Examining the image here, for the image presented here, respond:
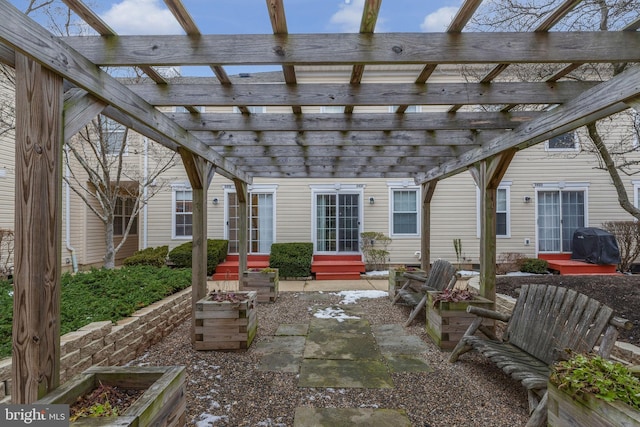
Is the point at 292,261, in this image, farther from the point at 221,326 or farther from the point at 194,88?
the point at 194,88

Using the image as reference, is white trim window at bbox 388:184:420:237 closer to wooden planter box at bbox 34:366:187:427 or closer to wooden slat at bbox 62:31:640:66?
wooden slat at bbox 62:31:640:66

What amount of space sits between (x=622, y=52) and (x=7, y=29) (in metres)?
3.35

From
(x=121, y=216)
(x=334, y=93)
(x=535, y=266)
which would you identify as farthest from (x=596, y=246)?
(x=121, y=216)

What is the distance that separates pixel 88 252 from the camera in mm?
9898

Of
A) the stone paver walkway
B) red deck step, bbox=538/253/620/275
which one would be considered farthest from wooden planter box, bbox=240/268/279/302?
red deck step, bbox=538/253/620/275

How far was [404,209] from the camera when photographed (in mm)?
9984

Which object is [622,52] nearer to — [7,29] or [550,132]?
[550,132]

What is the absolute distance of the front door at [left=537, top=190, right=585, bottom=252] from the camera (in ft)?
32.4

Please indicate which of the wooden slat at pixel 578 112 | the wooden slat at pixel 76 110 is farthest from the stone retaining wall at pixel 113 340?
the wooden slat at pixel 578 112

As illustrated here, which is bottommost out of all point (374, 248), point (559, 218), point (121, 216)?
point (374, 248)

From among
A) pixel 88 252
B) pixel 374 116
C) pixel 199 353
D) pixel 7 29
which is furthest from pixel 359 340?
pixel 88 252

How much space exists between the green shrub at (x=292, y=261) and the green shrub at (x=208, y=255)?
4.66ft

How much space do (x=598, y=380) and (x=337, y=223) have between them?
27.4 feet

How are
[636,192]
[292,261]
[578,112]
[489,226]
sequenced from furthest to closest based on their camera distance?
[636,192]
[292,261]
[489,226]
[578,112]
